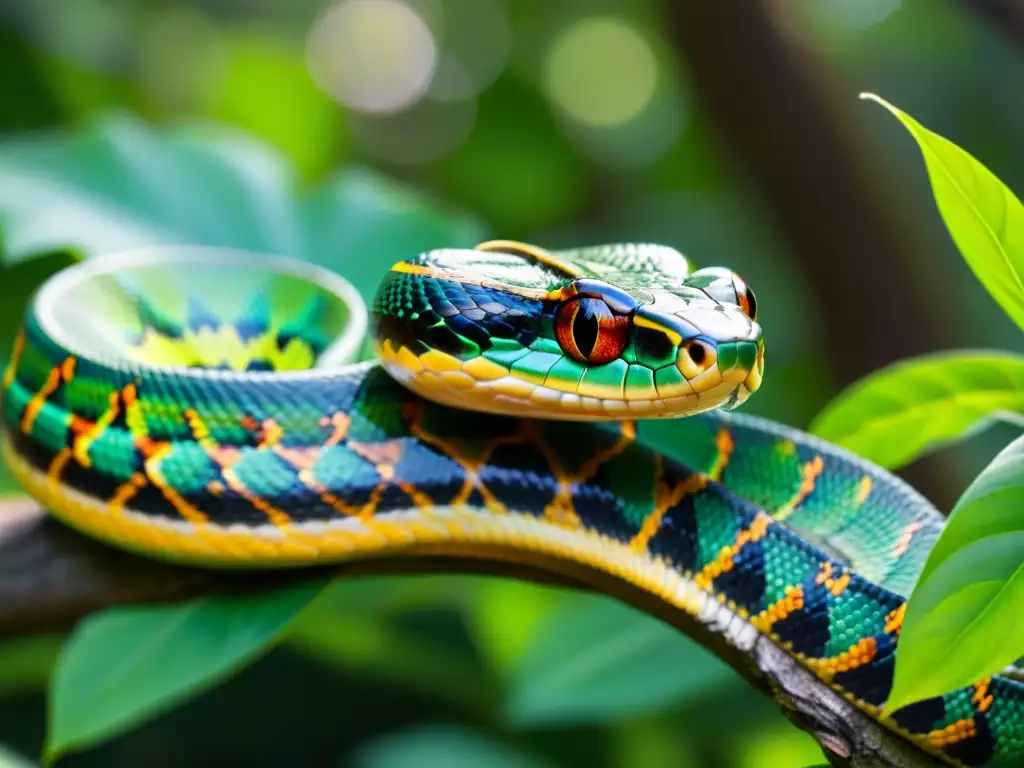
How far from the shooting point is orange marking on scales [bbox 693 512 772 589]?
3.59ft

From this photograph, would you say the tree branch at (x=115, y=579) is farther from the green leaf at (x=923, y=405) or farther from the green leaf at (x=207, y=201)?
the green leaf at (x=207, y=201)

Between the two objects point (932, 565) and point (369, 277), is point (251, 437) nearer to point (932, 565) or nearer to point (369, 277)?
point (932, 565)

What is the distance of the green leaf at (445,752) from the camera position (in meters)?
2.45

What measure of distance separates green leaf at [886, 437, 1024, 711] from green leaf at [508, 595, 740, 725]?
1.07 metres

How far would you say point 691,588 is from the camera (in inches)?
43.5

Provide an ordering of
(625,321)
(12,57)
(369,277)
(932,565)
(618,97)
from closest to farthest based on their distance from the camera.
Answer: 1. (932,565)
2. (625,321)
3. (369,277)
4. (12,57)
5. (618,97)

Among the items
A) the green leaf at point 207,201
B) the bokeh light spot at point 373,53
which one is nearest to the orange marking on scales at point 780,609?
the green leaf at point 207,201

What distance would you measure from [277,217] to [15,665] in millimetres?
1414

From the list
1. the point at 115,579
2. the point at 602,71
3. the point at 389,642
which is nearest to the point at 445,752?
the point at 389,642

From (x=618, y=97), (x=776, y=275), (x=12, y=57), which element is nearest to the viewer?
(x=12, y=57)

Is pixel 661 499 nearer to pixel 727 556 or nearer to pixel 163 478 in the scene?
pixel 727 556

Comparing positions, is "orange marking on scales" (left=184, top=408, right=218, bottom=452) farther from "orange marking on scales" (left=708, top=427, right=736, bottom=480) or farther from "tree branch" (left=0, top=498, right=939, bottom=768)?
"orange marking on scales" (left=708, top=427, right=736, bottom=480)

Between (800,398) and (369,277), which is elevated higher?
(369,277)

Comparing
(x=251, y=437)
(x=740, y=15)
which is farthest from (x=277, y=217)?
(x=740, y=15)
